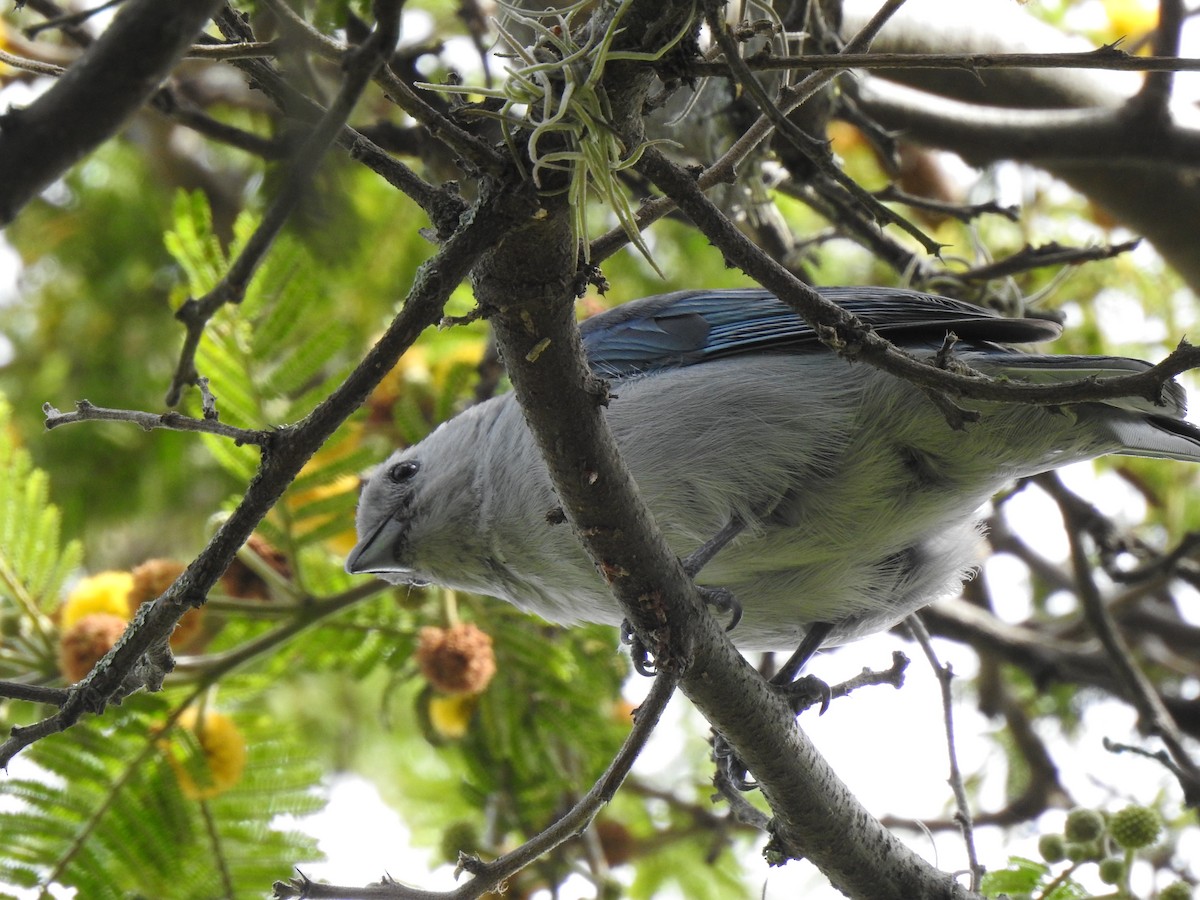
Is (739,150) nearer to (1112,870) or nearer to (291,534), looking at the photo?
(1112,870)

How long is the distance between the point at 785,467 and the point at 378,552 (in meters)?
1.57

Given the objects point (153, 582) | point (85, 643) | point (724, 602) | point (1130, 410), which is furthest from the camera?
point (153, 582)

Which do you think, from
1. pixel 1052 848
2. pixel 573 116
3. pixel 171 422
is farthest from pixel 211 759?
pixel 573 116

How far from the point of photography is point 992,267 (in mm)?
4992

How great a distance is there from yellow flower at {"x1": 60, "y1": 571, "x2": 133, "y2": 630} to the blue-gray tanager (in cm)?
127

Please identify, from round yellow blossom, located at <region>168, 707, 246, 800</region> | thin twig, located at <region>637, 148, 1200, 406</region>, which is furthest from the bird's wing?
round yellow blossom, located at <region>168, 707, 246, 800</region>

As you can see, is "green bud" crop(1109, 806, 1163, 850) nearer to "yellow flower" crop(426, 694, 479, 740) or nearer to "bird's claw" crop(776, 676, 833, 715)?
"bird's claw" crop(776, 676, 833, 715)

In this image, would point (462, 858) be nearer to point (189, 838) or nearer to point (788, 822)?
point (788, 822)

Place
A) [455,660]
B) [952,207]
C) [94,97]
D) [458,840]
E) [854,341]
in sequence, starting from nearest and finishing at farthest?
[94,97] → [854,341] → [952,207] → [455,660] → [458,840]

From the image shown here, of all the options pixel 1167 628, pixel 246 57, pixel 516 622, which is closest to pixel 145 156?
pixel 516 622

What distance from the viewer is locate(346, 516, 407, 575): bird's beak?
4367 mm

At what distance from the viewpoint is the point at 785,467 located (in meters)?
3.96

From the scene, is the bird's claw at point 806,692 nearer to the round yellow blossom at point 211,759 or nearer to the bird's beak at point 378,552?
the bird's beak at point 378,552

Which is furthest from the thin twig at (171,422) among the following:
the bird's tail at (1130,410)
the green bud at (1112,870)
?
the green bud at (1112,870)
